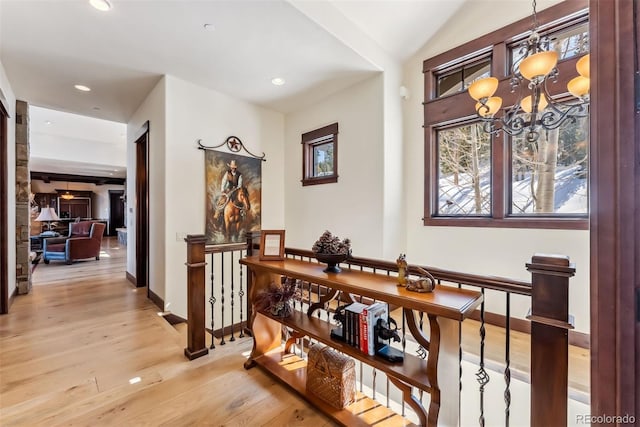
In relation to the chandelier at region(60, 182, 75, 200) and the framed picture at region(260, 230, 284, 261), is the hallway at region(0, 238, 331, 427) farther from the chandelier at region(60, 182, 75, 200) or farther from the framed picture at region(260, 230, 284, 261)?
the chandelier at region(60, 182, 75, 200)

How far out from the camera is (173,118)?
12.0 feet

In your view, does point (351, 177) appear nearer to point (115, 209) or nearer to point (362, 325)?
point (362, 325)

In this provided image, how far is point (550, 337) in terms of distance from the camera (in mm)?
1175

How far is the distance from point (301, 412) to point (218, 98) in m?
4.12

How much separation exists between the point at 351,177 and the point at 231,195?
190cm

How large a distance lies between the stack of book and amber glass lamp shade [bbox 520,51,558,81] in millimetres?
1894

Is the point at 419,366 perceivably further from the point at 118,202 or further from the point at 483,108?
the point at 118,202

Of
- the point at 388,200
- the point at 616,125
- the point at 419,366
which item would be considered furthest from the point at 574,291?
the point at 616,125

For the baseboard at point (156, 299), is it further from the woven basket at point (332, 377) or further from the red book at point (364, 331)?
the red book at point (364, 331)

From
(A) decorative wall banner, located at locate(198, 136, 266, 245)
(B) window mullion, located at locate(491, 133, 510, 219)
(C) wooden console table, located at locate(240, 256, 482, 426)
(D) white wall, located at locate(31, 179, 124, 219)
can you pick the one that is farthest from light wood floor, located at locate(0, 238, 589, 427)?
(D) white wall, located at locate(31, 179, 124, 219)

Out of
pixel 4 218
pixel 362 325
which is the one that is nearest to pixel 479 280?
pixel 362 325

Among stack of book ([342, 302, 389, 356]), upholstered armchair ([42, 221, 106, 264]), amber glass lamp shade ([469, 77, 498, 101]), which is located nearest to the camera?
stack of book ([342, 302, 389, 356])

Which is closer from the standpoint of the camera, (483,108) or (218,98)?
(483,108)

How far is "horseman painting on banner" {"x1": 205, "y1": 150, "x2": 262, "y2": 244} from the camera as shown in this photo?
4.09m
